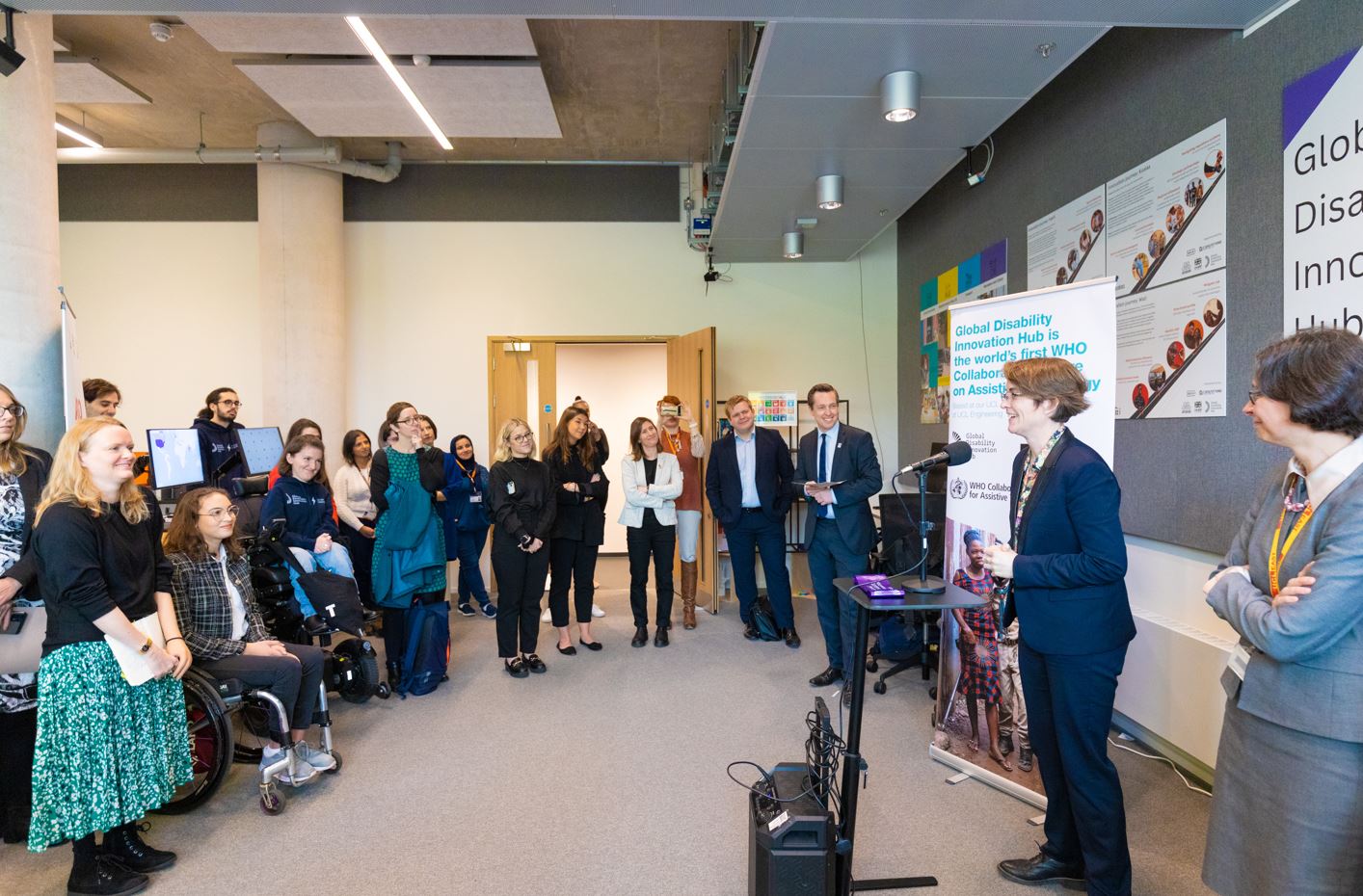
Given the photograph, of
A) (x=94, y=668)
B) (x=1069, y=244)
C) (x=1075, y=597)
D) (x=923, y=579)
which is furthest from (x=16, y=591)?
(x=1069, y=244)

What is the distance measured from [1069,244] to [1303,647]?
117 inches

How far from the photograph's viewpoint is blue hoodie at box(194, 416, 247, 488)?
461cm

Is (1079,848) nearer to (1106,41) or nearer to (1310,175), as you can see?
(1310,175)

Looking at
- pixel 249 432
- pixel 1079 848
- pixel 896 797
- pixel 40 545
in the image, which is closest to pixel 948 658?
pixel 896 797

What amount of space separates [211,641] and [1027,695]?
115 inches

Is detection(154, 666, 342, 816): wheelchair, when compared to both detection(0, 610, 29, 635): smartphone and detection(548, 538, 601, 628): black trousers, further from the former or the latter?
detection(548, 538, 601, 628): black trousers

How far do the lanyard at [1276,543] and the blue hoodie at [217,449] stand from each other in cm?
506

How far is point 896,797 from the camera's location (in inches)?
110

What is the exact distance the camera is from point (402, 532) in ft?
12.7

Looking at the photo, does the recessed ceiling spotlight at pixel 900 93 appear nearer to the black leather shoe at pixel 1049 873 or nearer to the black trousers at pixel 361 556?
the black leather shoe at pixel 1049 873

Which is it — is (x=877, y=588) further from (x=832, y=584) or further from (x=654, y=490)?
(x=654, y=490)

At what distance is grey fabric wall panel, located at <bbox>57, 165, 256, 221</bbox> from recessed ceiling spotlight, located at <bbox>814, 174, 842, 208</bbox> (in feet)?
16.8

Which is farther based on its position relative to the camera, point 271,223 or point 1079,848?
point 271,223

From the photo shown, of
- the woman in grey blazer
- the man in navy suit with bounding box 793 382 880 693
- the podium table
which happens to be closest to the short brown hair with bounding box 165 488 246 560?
the podium table
